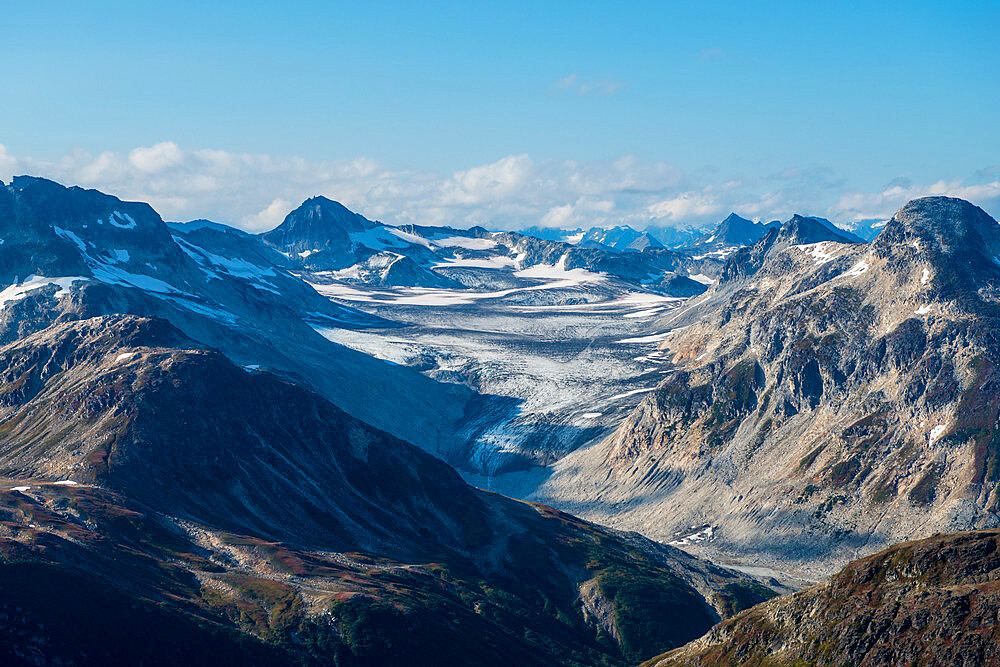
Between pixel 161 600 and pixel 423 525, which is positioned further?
pixel 423 525

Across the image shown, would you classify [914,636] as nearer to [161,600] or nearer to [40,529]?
[161,600]

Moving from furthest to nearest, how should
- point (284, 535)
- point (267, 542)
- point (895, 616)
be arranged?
point (284, 535)
point (267, 542)
point (895, 616)

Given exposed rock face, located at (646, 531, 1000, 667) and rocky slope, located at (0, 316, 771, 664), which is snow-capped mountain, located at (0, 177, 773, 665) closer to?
rocky slope, located at (0, 316, 771, 664)

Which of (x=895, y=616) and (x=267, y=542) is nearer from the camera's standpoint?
(x=895, y=616)

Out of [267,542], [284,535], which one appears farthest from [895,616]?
[284,535]

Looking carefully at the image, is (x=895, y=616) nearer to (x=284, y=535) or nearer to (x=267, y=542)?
(x=267, y=542)

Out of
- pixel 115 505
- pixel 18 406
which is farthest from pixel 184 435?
pixel 18 406

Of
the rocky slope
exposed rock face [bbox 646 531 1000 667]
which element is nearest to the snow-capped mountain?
the rocky slope

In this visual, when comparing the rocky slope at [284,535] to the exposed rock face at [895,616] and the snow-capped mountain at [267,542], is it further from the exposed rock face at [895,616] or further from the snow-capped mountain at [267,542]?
the exposed rock face at [895,616]
